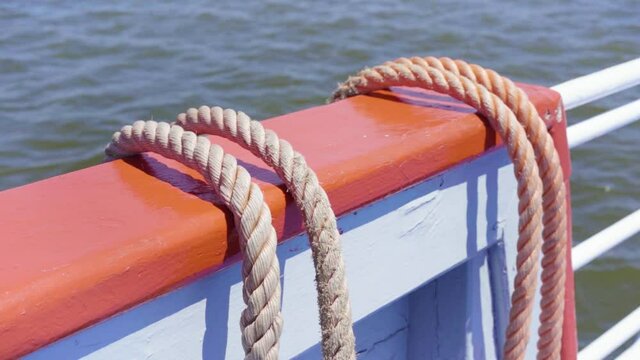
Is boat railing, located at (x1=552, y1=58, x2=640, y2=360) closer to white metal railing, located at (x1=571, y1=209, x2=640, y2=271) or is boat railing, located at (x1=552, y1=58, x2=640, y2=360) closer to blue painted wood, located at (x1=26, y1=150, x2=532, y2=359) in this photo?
white metal railing, located at (x1=571, y1=209, x2=640, y2=271)

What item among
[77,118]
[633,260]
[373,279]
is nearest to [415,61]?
[373,279]

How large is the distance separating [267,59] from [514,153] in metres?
4.68

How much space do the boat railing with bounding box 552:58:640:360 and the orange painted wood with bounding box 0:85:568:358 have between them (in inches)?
12.7

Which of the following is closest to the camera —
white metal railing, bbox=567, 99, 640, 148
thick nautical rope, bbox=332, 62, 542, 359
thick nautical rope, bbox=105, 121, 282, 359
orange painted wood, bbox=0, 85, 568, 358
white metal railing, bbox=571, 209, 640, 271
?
orange painted wood, bbox=0, 85, 568, 358

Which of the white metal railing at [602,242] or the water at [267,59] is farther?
the water at [267,59]

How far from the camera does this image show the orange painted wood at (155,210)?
908 mm

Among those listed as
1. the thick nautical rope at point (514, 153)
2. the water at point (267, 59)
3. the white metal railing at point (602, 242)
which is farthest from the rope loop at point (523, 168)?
the water at point (267, 59)

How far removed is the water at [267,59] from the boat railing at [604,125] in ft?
6.68

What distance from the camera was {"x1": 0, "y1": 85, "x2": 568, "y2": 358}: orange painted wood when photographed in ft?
2.98

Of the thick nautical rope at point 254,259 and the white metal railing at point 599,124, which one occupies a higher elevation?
the thick nautical rope at point 254,259

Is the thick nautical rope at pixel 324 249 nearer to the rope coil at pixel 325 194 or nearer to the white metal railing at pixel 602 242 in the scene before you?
the rope coil at pixel 325 194

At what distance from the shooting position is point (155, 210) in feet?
3.49

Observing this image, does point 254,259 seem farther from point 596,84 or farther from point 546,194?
point 596,84

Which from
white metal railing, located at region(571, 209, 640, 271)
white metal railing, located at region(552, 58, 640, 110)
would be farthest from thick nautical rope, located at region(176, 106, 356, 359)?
white metal railing, located at region(571, 209, 640, 271)
